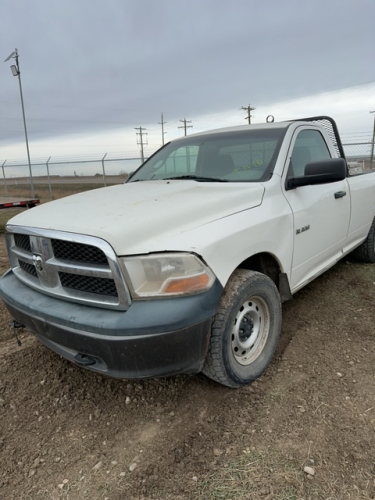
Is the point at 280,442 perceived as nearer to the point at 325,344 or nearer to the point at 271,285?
the point at 271,285

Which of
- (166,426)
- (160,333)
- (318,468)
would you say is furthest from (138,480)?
(318,468)

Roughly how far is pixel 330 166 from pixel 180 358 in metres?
1.85

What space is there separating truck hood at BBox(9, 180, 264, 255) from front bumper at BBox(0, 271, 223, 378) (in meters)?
0.35

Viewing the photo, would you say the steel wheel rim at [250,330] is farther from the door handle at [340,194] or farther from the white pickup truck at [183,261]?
the door handle at [340,194]

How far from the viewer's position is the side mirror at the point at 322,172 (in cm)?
276

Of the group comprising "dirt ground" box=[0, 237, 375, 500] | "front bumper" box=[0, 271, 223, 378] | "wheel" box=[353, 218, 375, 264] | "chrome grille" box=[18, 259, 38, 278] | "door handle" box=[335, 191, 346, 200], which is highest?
"door handle" box=[335, 191, 346, 200]

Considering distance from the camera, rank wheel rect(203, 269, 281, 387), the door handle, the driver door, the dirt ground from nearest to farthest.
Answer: the dirt ground < wheel rect(203, 269, 281, 387) < the driver door < the door handle

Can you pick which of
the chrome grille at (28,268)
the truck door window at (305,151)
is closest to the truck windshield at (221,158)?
the truck door window at (305,151)

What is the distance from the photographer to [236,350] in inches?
98.8

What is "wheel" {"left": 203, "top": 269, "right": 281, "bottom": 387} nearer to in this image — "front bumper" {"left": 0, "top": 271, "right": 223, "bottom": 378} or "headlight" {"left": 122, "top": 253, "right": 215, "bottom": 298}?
"front bumper" {"left": 0, "top": 271, "right": 223, "bottom": 378}

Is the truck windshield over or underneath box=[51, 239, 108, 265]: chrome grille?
over

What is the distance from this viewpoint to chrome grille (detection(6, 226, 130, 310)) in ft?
6.40

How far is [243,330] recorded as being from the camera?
2.53m

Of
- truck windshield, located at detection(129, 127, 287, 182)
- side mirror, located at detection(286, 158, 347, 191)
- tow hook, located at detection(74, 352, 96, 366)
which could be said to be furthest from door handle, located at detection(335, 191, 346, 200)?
tow hook, located at detection(74, 352, 96, 366)
